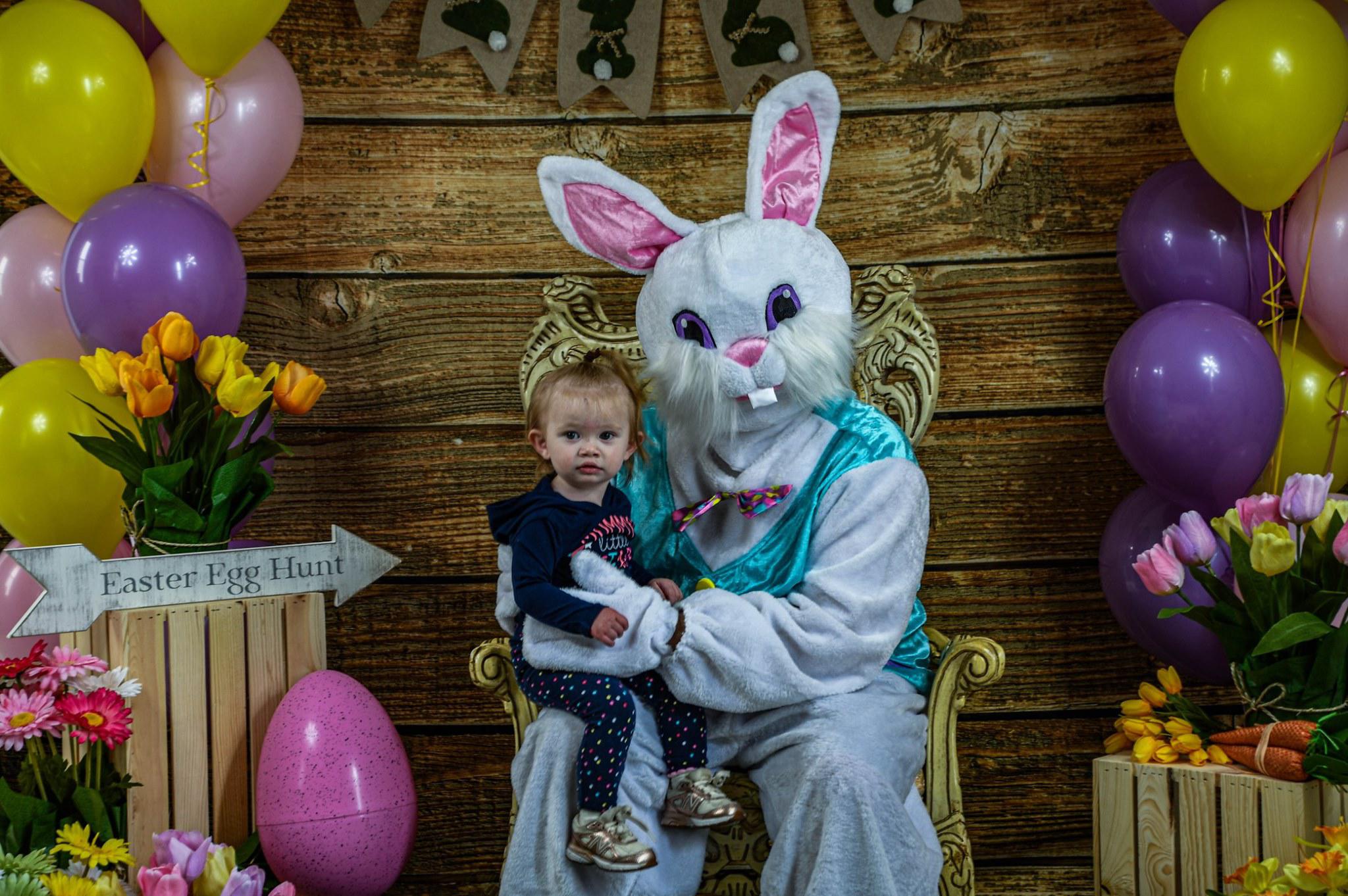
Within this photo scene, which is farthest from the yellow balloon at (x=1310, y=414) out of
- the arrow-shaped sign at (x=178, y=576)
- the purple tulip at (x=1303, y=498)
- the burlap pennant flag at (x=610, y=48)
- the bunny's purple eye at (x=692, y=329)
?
the arrow-shaped sign at (x=178, y=576)

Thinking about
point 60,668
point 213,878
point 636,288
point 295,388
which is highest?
point 636,288

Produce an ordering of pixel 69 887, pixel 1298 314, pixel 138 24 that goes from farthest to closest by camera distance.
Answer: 1. pixel 138 24
2. pixel 1298 314
3. pixel 69 887

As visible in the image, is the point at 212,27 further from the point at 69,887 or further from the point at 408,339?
the point at 69,887

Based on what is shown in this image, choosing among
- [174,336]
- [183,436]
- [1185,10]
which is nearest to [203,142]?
[174,336]

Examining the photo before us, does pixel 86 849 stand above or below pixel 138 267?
below

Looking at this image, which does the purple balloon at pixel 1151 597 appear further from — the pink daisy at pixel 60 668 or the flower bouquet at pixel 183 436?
the pink daisy at pixel 60 668

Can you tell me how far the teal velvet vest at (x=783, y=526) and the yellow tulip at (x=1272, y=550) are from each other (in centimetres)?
50

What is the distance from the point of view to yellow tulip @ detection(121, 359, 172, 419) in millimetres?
1747

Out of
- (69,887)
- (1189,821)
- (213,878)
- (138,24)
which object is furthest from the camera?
(138,24)

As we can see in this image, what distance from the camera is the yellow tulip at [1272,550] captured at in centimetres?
164

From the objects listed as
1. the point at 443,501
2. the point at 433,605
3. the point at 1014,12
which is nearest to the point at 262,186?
the point at 443,501

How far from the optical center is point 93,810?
168 centimetres

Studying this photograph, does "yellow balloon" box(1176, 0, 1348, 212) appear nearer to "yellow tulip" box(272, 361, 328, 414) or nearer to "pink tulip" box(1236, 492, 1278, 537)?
"pink tulip" box(1236, 492, 1278, 537)

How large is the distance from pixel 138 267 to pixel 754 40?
1.25 metres
